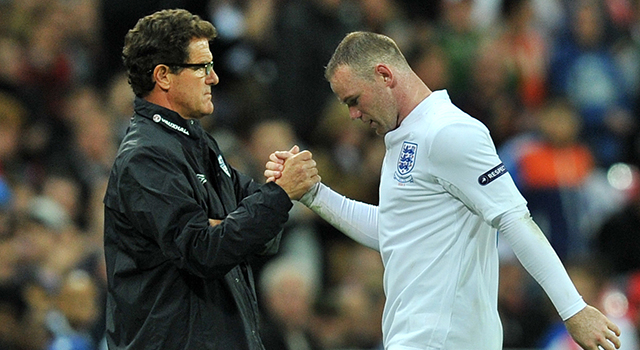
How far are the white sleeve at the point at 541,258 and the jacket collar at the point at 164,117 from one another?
1348 mm

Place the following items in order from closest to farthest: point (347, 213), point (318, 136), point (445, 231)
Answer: point (445, 231), point (347, 213), point (318, 136)

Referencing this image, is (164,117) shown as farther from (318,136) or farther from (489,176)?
(318,136)

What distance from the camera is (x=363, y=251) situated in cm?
913

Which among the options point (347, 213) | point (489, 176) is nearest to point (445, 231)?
point (489, 176)

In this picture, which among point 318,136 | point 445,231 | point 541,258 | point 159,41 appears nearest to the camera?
point 541,258

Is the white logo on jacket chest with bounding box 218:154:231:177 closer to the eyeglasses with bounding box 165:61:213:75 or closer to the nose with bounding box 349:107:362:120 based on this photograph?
the eyeglasses with bounding box 165:61:213:75

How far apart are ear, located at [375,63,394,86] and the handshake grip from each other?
0.45 meters

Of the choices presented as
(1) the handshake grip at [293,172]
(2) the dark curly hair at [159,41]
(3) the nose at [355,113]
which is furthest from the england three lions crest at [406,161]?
(2) the dark curly hair at [159,41]

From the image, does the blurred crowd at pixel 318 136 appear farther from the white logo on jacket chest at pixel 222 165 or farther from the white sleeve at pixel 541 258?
the white sleeve at pixel 541 258

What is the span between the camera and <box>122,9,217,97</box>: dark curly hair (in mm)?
4574

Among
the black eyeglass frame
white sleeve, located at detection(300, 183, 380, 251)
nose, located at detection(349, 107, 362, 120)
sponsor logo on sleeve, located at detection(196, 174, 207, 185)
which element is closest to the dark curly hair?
the black eyeglass frame

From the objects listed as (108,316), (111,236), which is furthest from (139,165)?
(108,316)

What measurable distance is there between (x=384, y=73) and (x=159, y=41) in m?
0.93

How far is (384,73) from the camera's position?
181 inches
